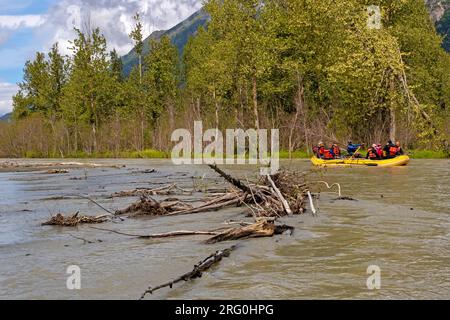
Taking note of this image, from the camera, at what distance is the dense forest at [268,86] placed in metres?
31.5

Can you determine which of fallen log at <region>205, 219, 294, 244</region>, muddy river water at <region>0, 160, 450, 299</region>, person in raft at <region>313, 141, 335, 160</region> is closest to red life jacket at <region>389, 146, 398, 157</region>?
person in raft at <region>313, 141, 335, 160</region>

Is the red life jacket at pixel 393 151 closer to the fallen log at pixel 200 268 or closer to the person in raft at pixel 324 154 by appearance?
the person in raft at pixel 324 154

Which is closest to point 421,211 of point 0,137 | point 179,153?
point 179,153

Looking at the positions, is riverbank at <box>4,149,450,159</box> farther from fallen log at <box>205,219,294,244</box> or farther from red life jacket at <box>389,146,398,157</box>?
fallen log at <box>205,219,294,244</box>

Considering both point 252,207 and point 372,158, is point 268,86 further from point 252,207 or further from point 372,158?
point 252,207

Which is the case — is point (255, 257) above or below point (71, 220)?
below

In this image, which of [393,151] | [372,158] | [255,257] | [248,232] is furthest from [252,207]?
[393,151]

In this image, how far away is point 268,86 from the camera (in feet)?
141

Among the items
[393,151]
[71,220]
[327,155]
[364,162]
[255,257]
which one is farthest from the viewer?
[327,155]

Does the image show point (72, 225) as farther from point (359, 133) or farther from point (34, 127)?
point (34, 127)

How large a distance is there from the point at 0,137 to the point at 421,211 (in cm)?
6014

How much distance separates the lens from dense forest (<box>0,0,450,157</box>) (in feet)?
103

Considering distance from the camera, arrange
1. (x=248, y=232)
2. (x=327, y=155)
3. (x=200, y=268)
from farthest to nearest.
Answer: (x=327, y=155) < (x=248, y=232) < (x=200, y=268)

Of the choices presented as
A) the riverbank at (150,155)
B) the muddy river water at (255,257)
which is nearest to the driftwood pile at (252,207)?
the muddy river water at (255,257)
